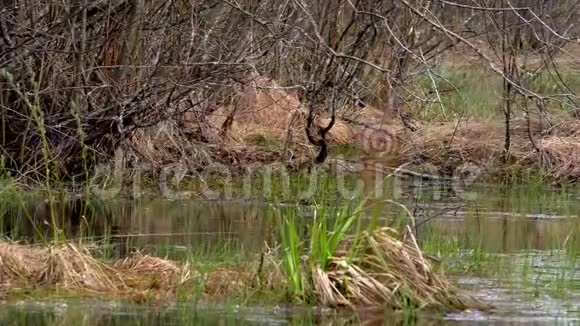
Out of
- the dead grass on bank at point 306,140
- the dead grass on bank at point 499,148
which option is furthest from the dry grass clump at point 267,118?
the dead grass on bank at point 499,148

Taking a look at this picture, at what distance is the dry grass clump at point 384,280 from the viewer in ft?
23.8

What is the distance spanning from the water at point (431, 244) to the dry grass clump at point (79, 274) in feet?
0.89

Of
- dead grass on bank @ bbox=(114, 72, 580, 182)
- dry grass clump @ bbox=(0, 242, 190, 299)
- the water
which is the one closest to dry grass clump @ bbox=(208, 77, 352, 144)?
dead grass on bank @ bbox=(114, 72, 580, 182)

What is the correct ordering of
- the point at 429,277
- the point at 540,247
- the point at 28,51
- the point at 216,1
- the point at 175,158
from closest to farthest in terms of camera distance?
the point at 429,277, the point at 540,247, the point at 28,51, the point at 216,1, the point at 175,158

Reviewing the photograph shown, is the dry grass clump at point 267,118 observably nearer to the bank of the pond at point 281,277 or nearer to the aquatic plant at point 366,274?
the bank of the pond at point 281,277

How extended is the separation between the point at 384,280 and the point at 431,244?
172 cm

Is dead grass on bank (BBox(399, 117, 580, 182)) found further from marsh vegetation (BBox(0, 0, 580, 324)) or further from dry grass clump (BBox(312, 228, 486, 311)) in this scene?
dry grass clump (BBox(312, 228, 486, 311))

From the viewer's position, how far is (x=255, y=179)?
1369cm

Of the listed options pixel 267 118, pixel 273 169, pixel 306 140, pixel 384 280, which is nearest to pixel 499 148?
pixel 306 140

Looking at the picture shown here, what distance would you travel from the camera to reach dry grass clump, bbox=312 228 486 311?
7.25 metres

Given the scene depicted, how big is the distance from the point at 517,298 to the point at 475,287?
41cm

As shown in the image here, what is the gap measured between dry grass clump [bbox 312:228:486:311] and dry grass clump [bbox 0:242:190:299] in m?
0.91

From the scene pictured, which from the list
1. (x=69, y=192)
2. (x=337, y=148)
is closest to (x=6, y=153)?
(x=69, y=192)

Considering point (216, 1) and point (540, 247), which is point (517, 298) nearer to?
point (540, 247)
